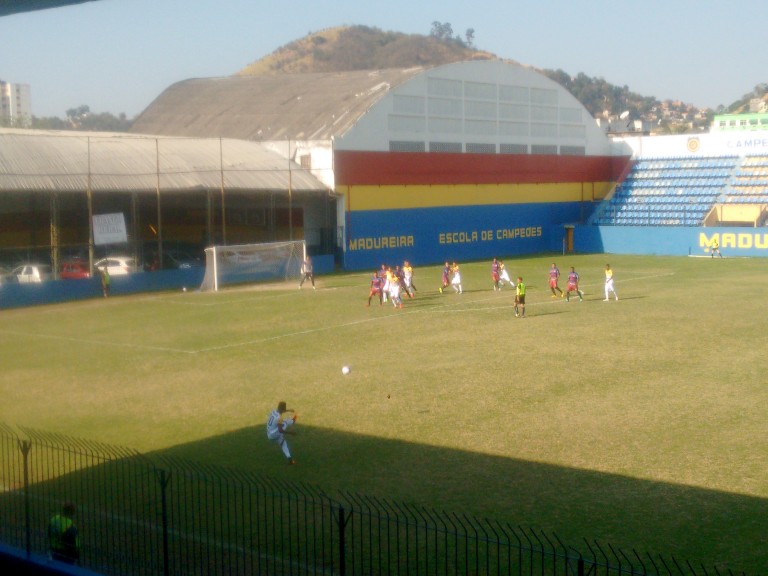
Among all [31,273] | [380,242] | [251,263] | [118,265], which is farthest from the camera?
[380,242]

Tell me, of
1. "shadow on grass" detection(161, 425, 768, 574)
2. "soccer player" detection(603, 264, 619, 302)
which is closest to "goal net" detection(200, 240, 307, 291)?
"soccer player" detection(603, 264, 619, 302)

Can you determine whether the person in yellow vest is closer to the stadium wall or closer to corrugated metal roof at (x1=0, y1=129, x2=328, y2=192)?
corrugated metal roof at (x1=0, y1=129, x2=328, y2=192)

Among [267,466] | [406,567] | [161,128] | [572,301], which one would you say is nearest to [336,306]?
[572,301]

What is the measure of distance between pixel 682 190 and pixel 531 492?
57.2 meters

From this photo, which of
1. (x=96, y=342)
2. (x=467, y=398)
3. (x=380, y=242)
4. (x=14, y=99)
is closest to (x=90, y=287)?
(x=96, y=342)

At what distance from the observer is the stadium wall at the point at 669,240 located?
58.3m

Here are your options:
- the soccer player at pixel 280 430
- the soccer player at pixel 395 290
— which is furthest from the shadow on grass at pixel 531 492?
the soccer player at pixel 395 290

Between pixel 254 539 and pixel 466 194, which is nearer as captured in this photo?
pixel 254 539

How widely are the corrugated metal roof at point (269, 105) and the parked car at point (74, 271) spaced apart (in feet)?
52.8

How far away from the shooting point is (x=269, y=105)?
60531 mm

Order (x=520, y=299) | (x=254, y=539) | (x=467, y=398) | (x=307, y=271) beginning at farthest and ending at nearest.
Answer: (x=307, y=271) → (x=520, y=299) → (x=467, y=398) → (x=254, y=539)

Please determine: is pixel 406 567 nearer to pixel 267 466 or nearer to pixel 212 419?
pixel 267 466

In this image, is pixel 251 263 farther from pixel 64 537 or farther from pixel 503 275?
pixel 64 537

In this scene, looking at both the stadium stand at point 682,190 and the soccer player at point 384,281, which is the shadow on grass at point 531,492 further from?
the stadium stand at point 682,190
